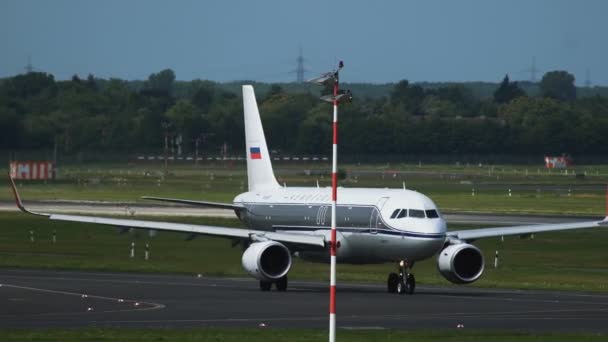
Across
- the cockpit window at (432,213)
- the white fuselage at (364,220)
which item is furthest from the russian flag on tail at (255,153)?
the cockpit window at (432,213)

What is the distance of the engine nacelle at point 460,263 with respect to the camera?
158ft

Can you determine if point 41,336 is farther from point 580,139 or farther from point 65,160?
point 580,139

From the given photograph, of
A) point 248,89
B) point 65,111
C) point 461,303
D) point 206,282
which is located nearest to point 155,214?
point 248,89

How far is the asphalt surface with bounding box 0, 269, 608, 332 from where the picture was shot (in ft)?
123

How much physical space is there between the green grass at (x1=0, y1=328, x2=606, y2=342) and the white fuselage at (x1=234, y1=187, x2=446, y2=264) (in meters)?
12.2

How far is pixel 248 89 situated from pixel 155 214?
113 ft

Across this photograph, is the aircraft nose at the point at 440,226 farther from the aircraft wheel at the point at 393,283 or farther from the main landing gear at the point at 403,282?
the aircraft wheel at the point at 393,283

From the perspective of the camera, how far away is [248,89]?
59.3 metres

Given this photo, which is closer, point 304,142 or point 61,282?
point 61,282

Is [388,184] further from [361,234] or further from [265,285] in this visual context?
[265,285]

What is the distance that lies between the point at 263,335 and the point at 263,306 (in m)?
8.53

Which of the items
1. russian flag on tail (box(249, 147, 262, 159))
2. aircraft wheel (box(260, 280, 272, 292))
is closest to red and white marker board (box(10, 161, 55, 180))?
russian flag on tail (box(249, 147, 262, 159))

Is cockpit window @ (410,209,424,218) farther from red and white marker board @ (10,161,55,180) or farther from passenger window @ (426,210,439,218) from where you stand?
red and white marker board @ (10,161,55,180)

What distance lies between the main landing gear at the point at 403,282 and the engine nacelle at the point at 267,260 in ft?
11.0
